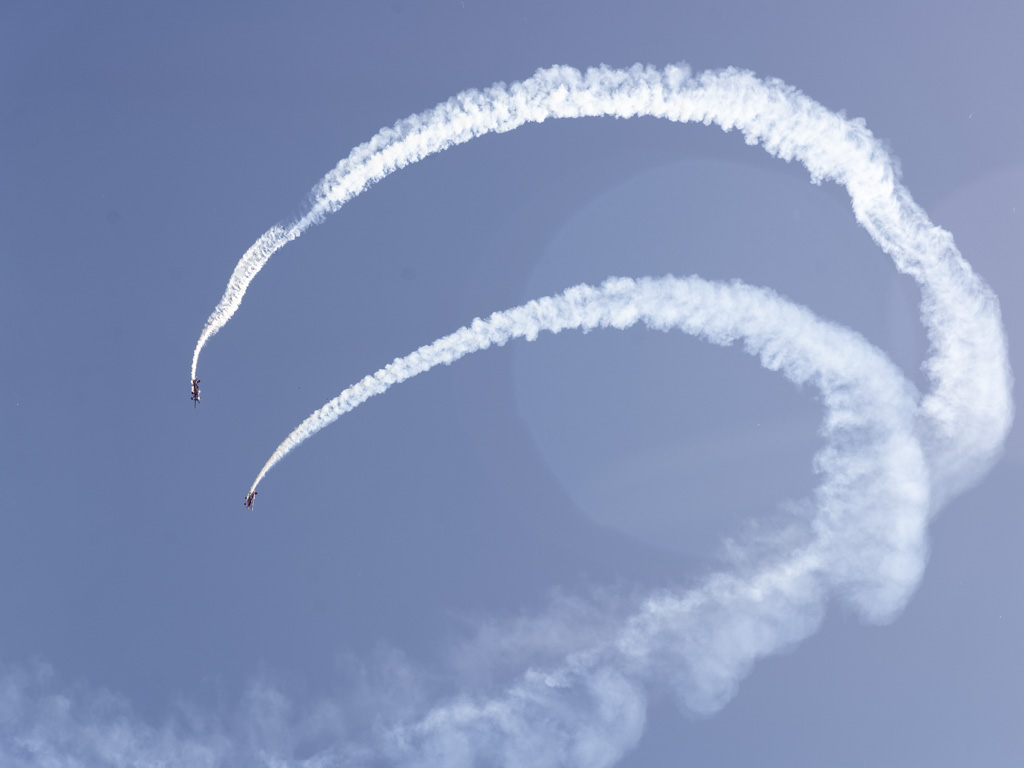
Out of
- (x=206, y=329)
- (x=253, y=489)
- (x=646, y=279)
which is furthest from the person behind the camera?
(x=253, y=489)

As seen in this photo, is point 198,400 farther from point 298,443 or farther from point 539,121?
point 539,121

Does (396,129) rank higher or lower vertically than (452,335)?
higher

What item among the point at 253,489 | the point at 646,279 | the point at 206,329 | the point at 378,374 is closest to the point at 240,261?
the point at 206,329

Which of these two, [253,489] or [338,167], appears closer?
[338,167]

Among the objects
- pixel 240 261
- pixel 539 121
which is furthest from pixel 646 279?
pixel 240 261

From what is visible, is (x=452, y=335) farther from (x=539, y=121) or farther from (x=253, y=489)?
(x=253, y=489)

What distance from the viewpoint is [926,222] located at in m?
39.8

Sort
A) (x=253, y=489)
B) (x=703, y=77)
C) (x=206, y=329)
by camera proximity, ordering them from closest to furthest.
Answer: (x=703, y=77), (x=206, y=329), (x=253, y=489)

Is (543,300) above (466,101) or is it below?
below

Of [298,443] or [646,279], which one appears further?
[298,443]

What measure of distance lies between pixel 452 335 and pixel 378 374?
384 centimetres

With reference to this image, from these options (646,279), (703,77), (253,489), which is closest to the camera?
(703,77)

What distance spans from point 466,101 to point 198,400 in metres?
19.7

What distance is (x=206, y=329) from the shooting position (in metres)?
45.5
